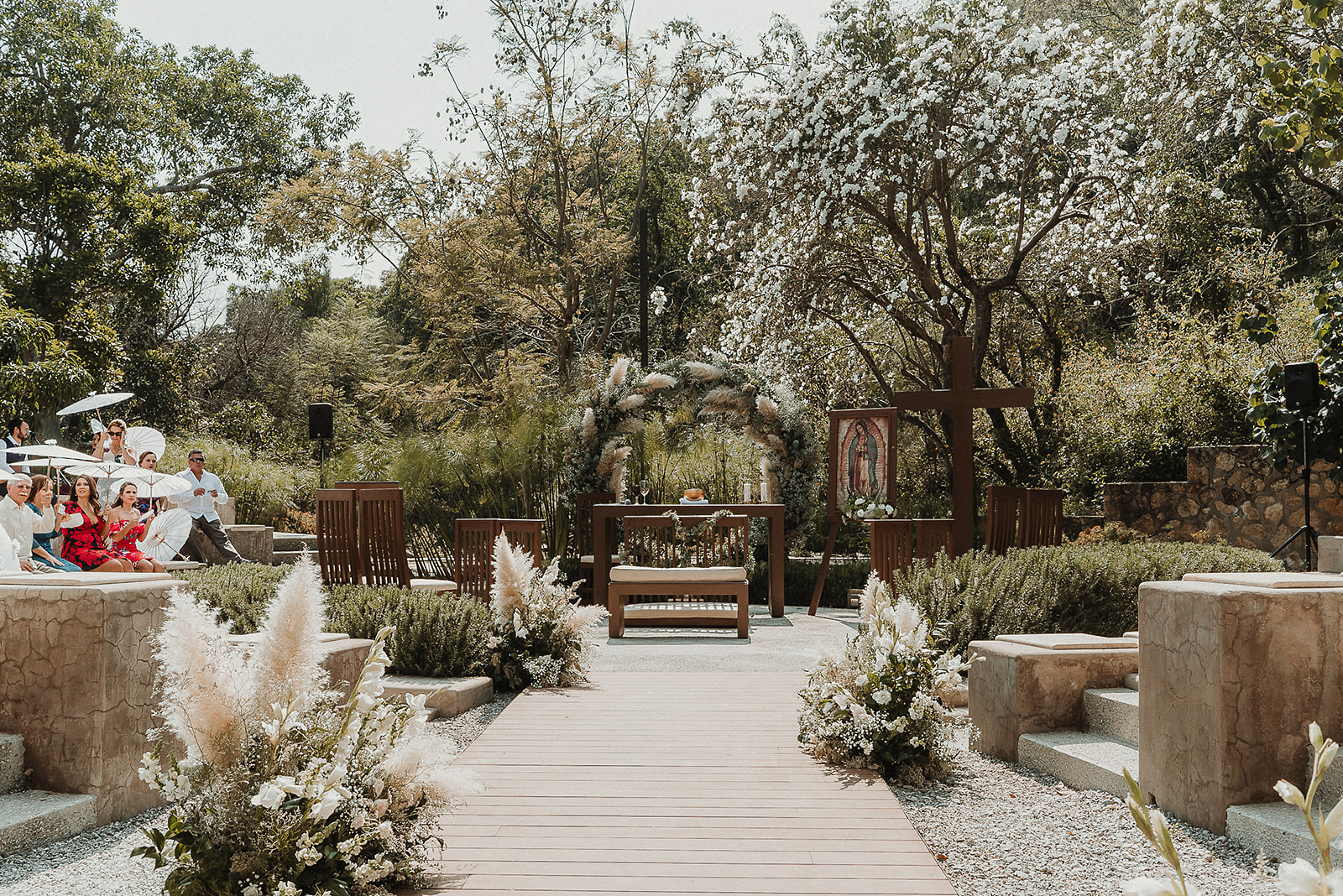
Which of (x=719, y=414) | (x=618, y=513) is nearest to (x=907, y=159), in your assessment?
(x=719, y=414)

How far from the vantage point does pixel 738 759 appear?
4.48m

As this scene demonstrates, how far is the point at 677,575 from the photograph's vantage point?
27.4 feet

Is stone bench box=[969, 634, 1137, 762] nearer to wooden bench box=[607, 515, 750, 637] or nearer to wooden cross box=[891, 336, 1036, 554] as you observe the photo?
wooden cross box=[891, 336, 1036, 554]

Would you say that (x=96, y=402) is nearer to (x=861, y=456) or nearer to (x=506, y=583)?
(x=506, y=583)

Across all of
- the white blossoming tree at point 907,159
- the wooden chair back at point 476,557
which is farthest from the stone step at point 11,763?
the white blossoming tree at point 907,159

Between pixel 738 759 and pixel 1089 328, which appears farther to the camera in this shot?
pixel 1089 328

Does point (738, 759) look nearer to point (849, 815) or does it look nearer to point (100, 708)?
point (849, 815)

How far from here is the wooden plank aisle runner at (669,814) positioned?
306cm

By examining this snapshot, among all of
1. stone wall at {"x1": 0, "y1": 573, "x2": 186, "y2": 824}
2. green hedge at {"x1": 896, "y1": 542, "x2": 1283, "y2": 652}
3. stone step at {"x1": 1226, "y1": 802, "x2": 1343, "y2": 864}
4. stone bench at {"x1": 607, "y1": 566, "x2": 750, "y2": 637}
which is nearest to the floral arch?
stone bench at {"x1": 607, "y1": 566, "x2": 750, "y2": 637}

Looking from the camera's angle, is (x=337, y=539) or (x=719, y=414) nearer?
(x=337, y=539)

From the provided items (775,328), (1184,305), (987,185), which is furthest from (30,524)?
(987,185)

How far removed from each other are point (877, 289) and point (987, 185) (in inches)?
223

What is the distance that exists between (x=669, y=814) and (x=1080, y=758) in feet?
5.94

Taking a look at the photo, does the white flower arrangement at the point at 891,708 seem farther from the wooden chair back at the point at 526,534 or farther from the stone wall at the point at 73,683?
the wooden chair back at the point at 526,534
